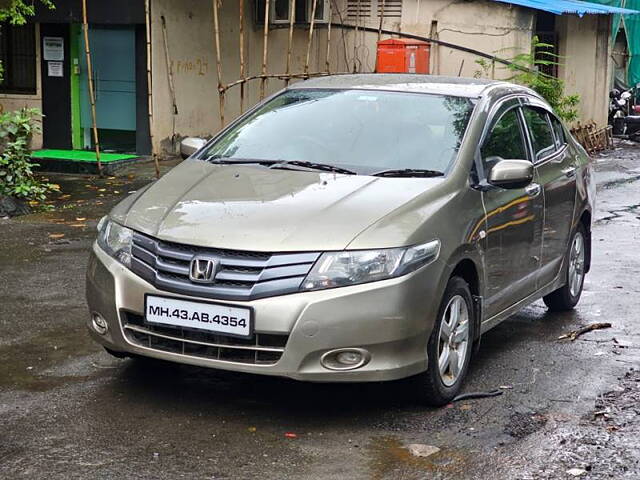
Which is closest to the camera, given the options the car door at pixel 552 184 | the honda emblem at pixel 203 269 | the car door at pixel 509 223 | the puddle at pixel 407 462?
the puddle at pixel 407 462

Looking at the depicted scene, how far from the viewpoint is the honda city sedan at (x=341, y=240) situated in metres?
5.00

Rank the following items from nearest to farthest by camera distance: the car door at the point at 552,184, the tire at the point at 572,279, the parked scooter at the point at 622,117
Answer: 1. the car door at the point at 552,184
2. the tire at the point at 572,279
3. the parked scooter at the point at 622,117

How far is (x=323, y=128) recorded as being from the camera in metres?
6.36

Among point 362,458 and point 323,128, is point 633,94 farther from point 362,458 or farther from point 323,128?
point 362,458

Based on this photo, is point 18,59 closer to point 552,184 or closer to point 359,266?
point 552,184

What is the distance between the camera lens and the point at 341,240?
5059mm

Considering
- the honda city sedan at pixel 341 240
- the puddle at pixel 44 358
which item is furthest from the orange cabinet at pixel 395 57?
the puddle at pixel 44 358

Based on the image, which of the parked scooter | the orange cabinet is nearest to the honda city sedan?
the orange cabinet

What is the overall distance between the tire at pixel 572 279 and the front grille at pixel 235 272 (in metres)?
3.10

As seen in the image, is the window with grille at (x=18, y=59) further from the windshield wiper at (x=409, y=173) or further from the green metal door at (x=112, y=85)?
the windshield wiper at (x=409, y=173)

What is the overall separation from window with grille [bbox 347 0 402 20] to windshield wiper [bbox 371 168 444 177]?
13.6m

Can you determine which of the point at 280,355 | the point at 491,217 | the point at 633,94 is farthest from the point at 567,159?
the point at 633,94

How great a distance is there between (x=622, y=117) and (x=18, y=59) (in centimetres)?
1425

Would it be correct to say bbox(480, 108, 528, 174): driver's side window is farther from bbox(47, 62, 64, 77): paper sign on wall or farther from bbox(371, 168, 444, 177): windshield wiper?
bbox(47, 62, 64, 77): paper sign on wall
